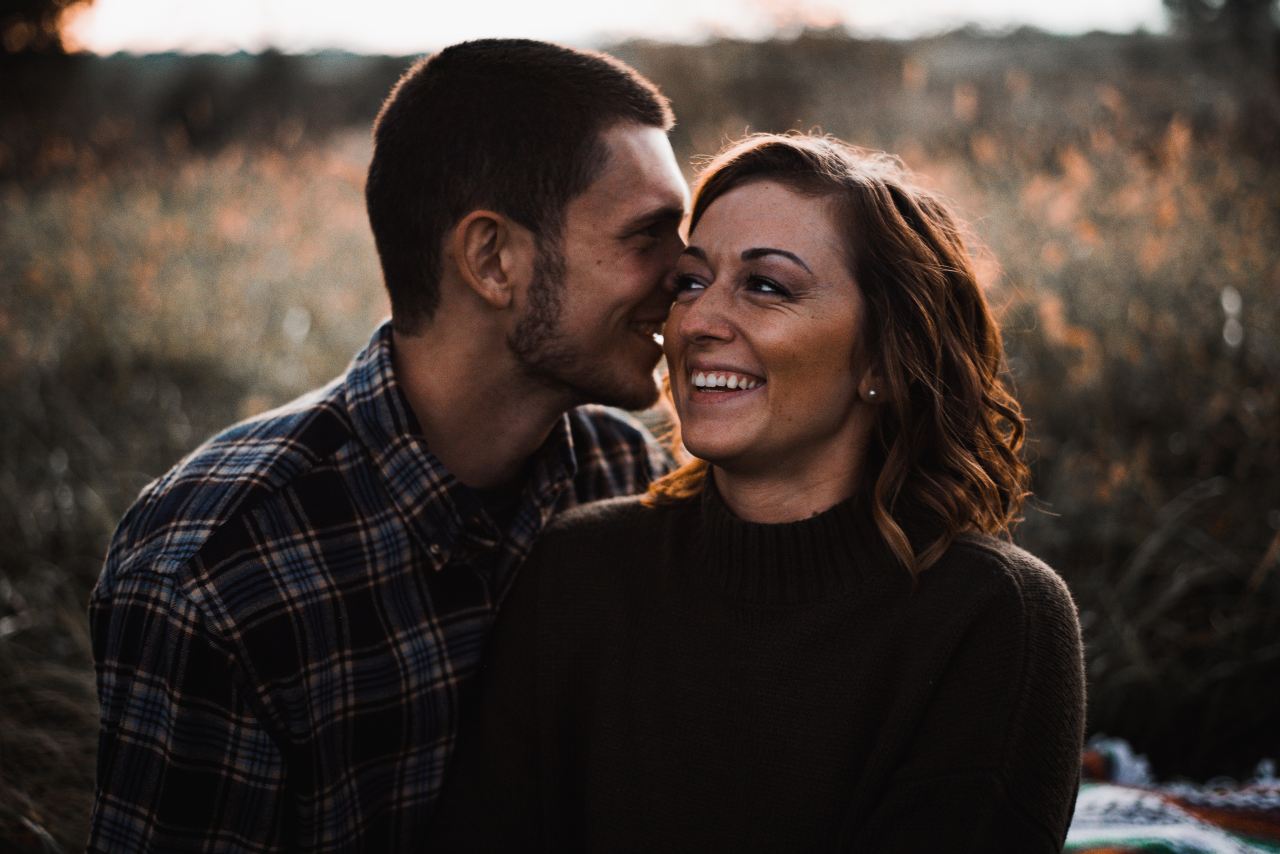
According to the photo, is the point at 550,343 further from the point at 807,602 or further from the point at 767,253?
the point at 807,602

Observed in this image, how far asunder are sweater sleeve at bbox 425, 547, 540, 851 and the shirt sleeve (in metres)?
0.39

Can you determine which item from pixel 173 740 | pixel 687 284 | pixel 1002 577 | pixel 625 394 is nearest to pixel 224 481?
pixel 173 740

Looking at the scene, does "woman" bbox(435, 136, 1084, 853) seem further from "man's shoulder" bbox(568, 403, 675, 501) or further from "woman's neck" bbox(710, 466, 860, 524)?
"man's shoulder" bbox(568, 403, 675, 501)

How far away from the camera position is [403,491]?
87.7 inches

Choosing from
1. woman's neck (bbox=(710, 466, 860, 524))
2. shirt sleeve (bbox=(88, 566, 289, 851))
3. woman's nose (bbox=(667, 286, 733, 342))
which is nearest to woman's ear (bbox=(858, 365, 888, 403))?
woman's neck (bbox=(710, 466, 860, 524))

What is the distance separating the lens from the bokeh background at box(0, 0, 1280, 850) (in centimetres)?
320

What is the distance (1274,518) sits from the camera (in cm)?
350

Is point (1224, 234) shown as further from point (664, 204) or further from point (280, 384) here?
point (280, 384)

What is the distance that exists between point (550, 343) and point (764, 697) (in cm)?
96

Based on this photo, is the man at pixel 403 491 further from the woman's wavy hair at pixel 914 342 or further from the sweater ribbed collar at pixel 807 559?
the sweater ribbed collar at pixel 807 559

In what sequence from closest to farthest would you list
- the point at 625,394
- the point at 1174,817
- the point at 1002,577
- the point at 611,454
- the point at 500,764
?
the point at 1002,577, the point at 500,764, the point at 1174,817, the point at 625,394, the point at 611,454

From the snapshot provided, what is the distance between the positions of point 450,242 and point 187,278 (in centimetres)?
440

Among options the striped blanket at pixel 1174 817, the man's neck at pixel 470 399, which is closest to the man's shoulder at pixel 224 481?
the man's neck at pixel 470 399

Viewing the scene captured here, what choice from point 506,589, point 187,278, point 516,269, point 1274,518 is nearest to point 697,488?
point 506,589
